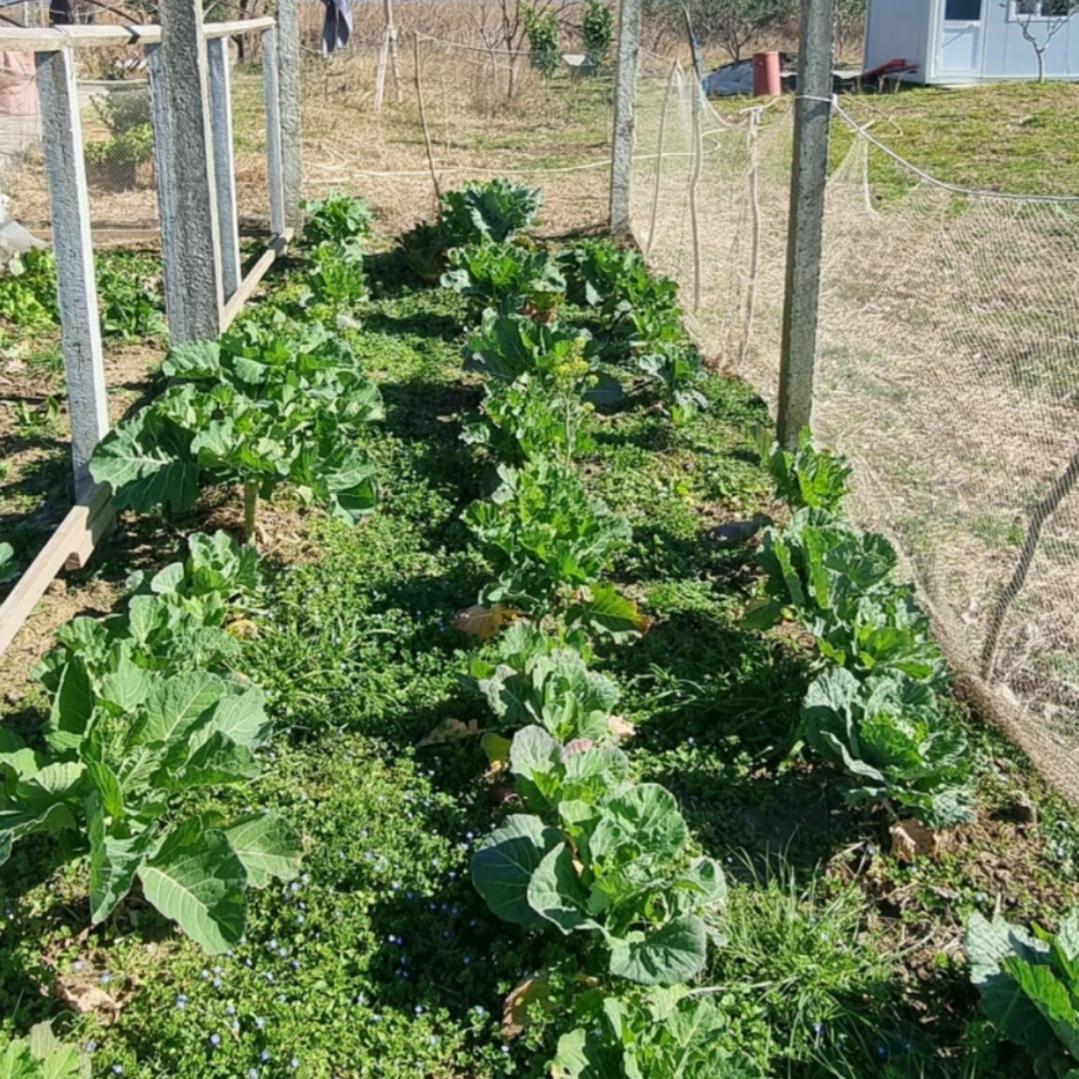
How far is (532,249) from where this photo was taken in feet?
32.8

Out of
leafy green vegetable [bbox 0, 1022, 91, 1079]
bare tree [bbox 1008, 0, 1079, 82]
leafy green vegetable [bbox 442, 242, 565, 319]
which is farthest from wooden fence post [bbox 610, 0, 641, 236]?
bare tree [bbox 1008, 0, 1079, 82]

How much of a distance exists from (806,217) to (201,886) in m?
3.93

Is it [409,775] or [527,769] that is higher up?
[527,769]

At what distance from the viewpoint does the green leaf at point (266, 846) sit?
119 inches

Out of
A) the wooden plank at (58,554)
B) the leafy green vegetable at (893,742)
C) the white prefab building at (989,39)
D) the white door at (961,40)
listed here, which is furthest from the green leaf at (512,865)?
the white door at (961,40)

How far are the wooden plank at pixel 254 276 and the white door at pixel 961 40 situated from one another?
59.1ft

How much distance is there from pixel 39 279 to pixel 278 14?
10.0 ft

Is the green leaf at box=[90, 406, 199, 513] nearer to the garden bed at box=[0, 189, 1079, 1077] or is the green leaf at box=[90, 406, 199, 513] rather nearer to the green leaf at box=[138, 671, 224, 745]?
the garden bed at box=[0, 189, 1079, 1077]

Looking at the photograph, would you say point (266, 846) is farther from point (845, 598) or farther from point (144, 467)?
point (144, 467)

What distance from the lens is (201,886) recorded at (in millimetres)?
2814

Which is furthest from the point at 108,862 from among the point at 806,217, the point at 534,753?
the point at 806,217

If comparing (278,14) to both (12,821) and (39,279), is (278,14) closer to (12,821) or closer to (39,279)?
(39,279)

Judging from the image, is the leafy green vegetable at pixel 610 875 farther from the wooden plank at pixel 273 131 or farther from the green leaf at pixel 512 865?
the wooden plank at pixel 273 131

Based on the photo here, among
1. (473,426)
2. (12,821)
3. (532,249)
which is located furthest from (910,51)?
(12,821)
